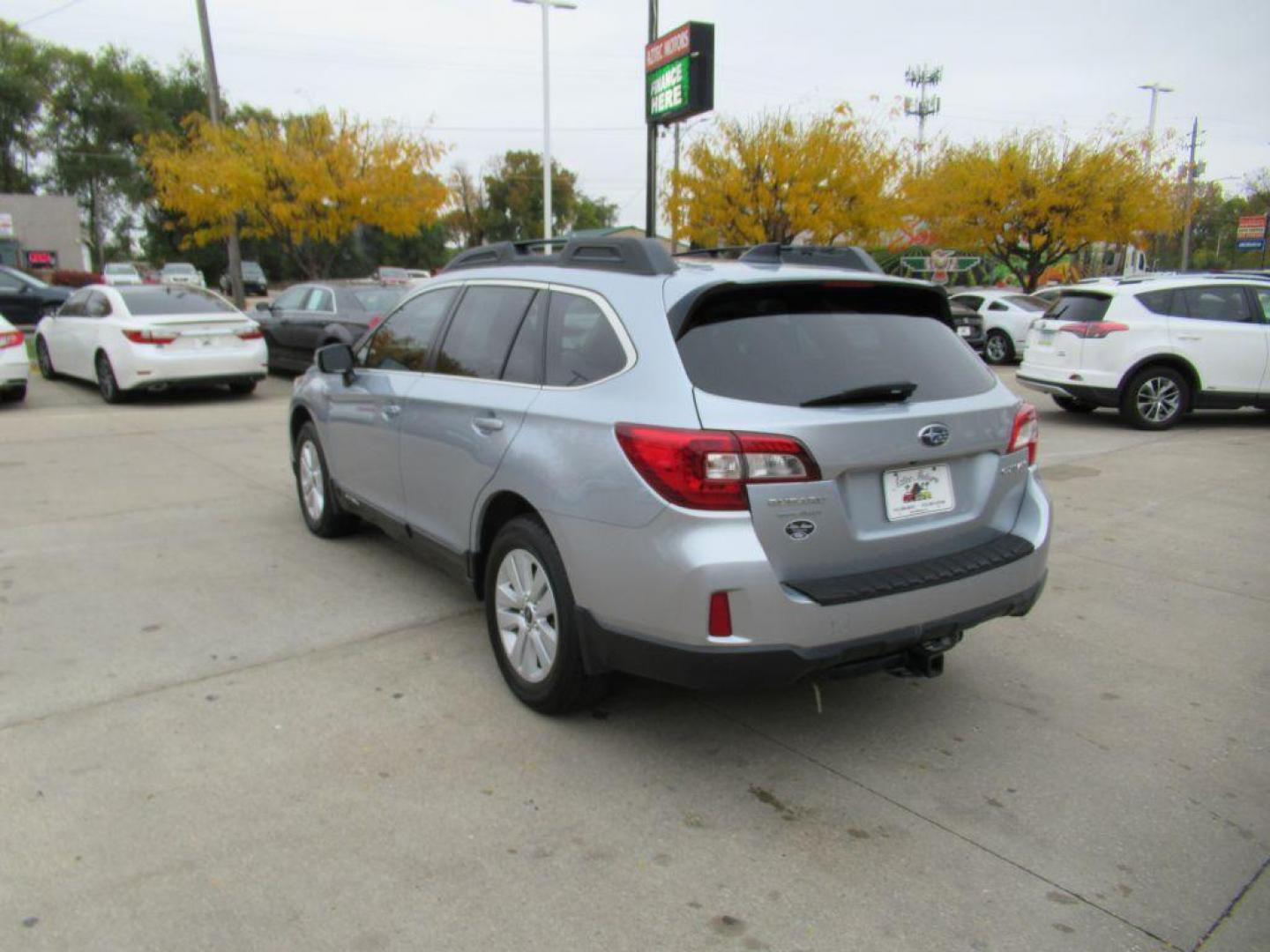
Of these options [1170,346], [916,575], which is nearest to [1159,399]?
[1170,346]

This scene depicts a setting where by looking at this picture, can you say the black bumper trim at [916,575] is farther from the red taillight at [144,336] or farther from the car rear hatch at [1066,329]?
the red taillight at [144,336]

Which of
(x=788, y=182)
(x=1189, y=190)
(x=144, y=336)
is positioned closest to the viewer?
(x=144, y=336)

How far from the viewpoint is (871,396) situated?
10.5ft

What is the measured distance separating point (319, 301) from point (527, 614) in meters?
11.7

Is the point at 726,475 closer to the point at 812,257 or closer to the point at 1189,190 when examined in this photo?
the point at 812,257

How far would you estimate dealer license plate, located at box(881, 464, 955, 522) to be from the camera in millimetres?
3193

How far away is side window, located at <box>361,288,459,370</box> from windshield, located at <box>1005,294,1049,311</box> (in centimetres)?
1697

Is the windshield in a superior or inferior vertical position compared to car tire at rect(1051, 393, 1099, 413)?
superior

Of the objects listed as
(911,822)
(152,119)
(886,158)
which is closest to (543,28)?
(886,158)

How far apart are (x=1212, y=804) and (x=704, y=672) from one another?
173 cm

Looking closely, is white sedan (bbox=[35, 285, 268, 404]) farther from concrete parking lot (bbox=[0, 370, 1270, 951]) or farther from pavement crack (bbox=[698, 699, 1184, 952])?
pavement crack (bbox=[698, 699, 1184, 952])

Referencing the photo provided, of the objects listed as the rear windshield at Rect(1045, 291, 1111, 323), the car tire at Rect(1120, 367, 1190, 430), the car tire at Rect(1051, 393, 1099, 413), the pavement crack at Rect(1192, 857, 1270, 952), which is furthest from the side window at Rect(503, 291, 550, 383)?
the car tire at Rect(1051, 393, 1099, 413)

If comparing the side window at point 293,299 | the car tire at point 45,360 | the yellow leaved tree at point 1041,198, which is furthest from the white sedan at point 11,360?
the yellow leaved tree at point 1041,198

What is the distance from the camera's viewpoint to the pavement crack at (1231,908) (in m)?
2.47
